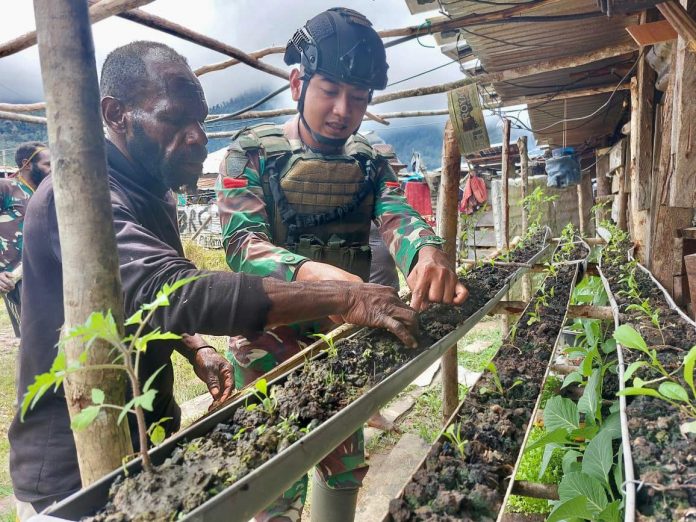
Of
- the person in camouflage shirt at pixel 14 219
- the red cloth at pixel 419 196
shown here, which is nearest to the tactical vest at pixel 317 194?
the person in camouflage shirt at pixel 14 219

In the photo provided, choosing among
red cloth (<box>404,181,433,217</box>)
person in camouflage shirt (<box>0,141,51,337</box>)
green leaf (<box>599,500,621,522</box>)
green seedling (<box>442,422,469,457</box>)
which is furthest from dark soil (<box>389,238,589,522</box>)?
red cloth (<box>404,181,433,217</box>)

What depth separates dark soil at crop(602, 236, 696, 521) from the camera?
120 cm

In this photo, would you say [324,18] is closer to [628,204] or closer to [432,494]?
[432,494]

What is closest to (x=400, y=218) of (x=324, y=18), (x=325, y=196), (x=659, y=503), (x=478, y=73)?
(x=325, y=196)

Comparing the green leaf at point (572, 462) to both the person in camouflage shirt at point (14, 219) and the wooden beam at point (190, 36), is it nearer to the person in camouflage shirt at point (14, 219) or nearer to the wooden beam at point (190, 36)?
the wooden beam at point (190, 36)

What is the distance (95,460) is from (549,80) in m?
5.93

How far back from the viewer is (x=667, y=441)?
1471 millimetres

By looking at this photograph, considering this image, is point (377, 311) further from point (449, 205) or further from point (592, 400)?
point (449, 205)

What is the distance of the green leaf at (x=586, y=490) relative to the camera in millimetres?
1881

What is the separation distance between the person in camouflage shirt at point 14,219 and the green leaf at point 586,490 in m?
4.42

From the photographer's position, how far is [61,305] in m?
1.62

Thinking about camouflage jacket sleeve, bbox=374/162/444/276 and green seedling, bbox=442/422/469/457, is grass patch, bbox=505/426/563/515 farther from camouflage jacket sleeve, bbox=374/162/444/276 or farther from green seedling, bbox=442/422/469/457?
camouflage jacket sleeve, bbox=374/162/444/276

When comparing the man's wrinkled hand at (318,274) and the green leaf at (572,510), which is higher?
the man's wrinkled hand at (318,274)

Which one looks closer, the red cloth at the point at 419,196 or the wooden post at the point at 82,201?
the wooden post at the point at 82,201
